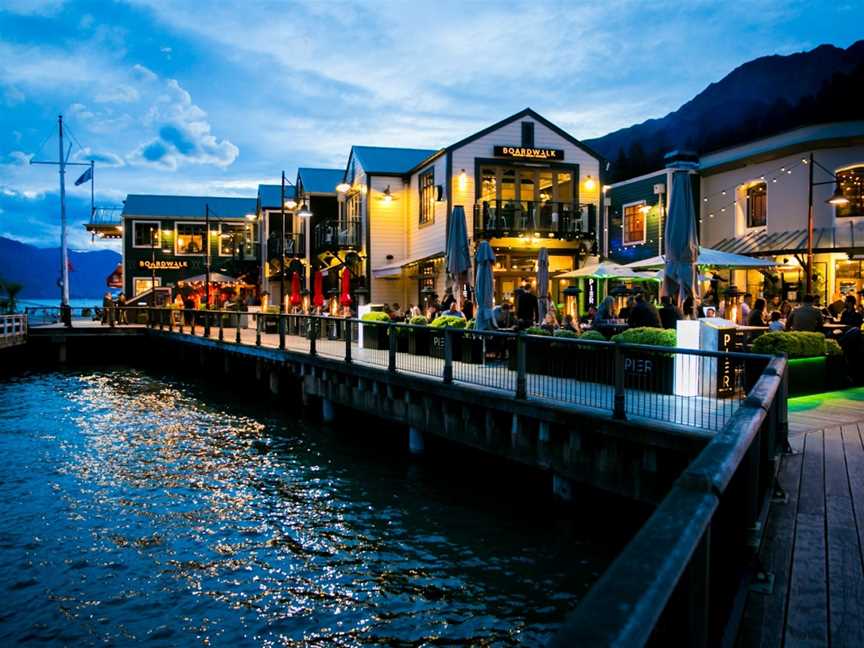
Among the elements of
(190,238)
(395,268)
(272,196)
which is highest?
(272,196)

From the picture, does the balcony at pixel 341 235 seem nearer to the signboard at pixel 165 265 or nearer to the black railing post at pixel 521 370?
the signboard at pixel 165 265

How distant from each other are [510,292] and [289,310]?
13.4 metres

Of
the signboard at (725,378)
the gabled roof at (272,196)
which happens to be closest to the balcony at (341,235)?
the gabled roof at (272,196)

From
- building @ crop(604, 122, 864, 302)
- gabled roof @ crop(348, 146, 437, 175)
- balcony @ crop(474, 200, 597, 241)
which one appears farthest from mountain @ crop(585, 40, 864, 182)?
balcony @ crop(474, 200, 597, 241)

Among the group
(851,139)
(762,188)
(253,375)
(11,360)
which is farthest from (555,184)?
(11,360)

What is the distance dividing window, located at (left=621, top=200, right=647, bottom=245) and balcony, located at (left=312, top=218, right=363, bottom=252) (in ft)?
40.5

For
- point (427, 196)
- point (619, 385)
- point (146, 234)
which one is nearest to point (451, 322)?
point (619, 385)

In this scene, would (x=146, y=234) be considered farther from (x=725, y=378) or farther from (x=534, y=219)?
(x=725, y=378)

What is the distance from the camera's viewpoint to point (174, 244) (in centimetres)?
6131

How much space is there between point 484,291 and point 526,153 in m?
14.4

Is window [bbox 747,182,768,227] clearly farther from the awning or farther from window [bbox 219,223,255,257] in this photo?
window [bbox 219,223,255,257]

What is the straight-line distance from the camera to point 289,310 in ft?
Answer: 127

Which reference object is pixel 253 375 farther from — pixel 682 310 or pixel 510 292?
pixel 682 310

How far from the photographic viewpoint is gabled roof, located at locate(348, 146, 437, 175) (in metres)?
34.8
